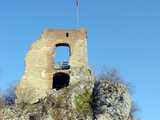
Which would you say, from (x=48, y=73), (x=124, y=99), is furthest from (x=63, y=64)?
(x=124, y=99)

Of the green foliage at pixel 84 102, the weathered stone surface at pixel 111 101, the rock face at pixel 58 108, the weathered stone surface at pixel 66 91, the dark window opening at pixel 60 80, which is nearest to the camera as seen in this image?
the rock face at pixel 58 108

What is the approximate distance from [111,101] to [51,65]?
5.42m

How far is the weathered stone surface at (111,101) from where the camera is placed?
57750 mm

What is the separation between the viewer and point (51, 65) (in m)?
60.6

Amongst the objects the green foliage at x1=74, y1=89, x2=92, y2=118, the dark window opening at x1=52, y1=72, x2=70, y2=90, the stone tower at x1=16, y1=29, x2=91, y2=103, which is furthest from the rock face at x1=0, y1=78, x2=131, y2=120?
the dark window opening at x1=52, y1=72, x2=70, y2=90

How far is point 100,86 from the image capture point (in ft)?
194

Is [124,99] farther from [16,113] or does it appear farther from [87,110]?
[16,113]

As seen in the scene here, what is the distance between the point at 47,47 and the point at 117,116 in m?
7.70

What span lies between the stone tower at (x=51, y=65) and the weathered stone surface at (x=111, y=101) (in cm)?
181

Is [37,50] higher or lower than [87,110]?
higher

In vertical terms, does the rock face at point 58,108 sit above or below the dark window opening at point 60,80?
below

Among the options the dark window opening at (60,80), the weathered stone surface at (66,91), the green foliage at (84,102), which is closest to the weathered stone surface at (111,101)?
the weathered stone surface at (66,91)

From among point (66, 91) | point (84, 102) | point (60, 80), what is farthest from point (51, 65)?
point (84, 102)

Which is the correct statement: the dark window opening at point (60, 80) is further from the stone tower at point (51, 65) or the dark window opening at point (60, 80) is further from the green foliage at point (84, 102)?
the green foliage at point (84, 102)
